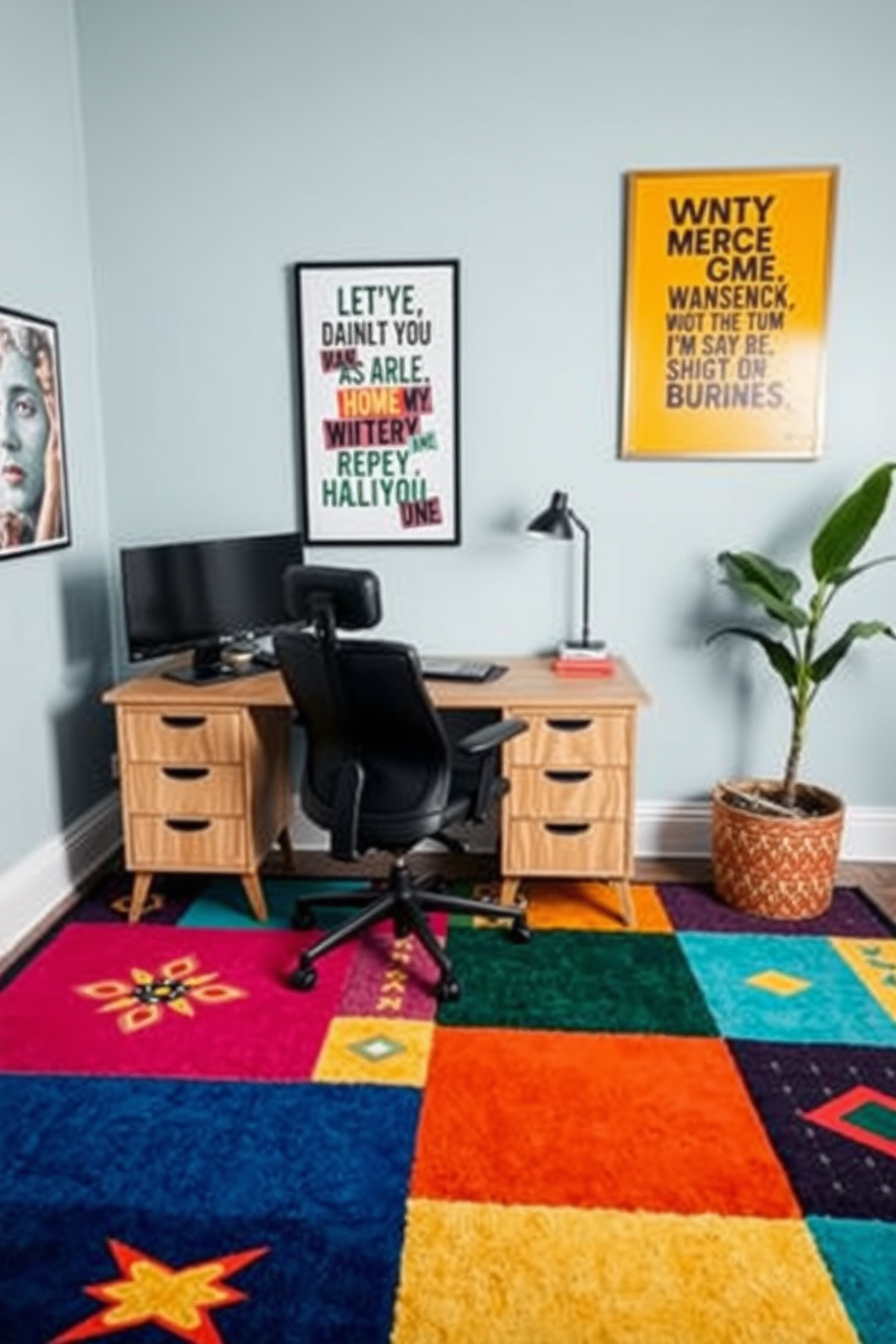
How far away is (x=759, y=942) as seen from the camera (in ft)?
9.50

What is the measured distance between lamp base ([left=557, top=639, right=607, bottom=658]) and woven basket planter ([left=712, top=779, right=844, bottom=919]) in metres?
0.60

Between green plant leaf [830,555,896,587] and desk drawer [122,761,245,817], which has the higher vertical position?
green plant leaf [830,555,896,587]

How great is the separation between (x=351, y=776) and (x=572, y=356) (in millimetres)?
1563

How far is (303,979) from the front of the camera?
2615mm

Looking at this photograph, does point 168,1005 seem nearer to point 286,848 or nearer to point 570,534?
point 286,848

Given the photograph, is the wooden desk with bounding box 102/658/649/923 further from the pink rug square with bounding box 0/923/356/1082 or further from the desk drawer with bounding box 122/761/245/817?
the pink rug square with bounding box 0/923/356/1082

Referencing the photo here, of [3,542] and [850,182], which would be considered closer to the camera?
[3,542]

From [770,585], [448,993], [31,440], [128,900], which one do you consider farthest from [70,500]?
[770,585]

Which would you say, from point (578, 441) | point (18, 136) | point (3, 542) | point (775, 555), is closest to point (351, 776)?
point (3, 542)

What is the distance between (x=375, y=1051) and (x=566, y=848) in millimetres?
859

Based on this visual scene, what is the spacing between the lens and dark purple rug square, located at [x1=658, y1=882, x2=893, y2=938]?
9.75 ft

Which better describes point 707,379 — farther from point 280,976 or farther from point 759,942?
point 280,976

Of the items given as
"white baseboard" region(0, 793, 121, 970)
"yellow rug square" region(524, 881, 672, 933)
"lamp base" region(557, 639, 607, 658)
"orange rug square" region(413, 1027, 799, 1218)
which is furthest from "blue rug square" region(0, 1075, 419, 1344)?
"lamp base" region(557, 639, 607, 658)

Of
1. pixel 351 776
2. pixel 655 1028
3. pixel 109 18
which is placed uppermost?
pixel 109 18
